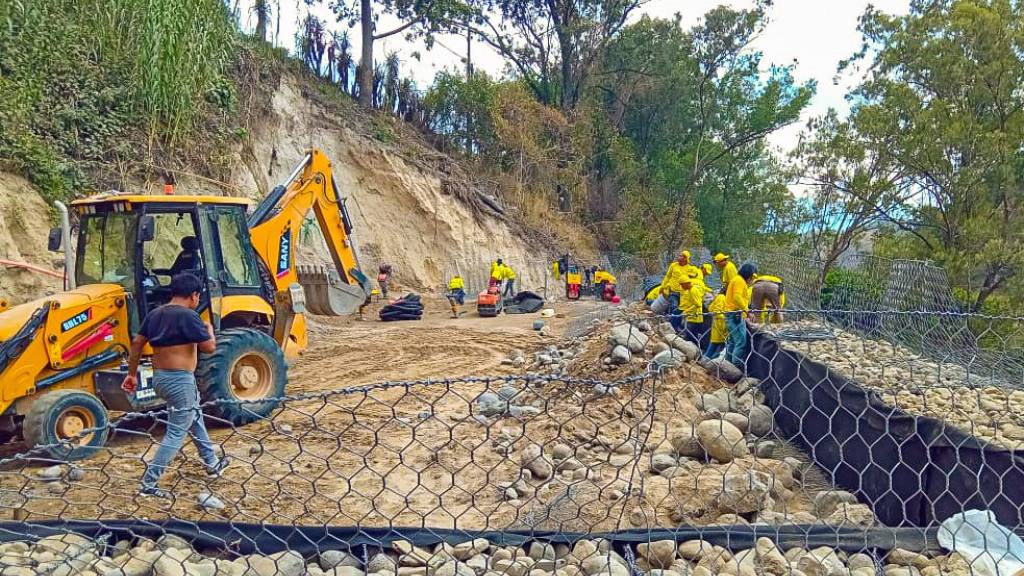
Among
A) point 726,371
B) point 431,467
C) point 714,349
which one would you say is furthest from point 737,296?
point 431,467

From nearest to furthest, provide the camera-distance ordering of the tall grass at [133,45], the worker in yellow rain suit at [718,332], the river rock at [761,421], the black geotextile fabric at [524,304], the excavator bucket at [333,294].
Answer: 1. the river rock at [761,421]
2. the worker in yellow rain suit at [718,332]
3. the excavator bucket at [333,294]
4. the tall grass at [133,45]
5. the black geotextile fabric at [524,304]

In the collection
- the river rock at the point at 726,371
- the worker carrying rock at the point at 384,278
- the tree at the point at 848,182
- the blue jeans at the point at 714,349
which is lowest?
the river rock at the point at 726,371

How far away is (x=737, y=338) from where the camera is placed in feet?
23.6

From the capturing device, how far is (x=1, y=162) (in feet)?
30.4

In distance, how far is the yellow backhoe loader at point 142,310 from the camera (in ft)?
15.9

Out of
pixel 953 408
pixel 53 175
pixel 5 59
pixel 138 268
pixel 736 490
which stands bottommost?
pixel 736 490

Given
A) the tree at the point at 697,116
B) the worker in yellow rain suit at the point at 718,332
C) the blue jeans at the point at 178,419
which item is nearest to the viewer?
the blue jeans at the point at 178,419

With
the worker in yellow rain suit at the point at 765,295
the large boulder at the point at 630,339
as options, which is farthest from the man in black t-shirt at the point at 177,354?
the worker in yellow rain suit at the point at 765,295

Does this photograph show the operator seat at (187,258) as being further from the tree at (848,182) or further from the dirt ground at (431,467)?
the tree at (848,182)

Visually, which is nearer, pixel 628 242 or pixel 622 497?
pixel 622 497

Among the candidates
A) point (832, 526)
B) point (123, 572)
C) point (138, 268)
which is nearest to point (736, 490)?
point (832, 526)

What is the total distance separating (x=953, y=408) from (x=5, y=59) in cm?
1208

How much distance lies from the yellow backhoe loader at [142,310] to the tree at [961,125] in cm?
1330

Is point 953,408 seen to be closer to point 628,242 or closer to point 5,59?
point 5,59
